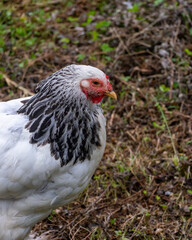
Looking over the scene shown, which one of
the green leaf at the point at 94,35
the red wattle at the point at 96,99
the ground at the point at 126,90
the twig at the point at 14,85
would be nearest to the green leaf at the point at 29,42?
the ground at the point at 126,90

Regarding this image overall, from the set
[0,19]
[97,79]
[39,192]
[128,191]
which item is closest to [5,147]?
Result: [39,192]

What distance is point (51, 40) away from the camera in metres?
5.47

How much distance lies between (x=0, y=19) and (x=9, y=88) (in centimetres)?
149

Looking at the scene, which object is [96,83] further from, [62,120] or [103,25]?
[103,25]

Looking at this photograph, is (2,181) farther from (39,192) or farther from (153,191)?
(153,191)

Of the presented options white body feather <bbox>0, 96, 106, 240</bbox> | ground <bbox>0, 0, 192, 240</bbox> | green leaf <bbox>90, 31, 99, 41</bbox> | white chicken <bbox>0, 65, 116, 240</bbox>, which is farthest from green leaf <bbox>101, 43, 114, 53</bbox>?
white body feather <bbox>0, 96, 106, 240</bbox>

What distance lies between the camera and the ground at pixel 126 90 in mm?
3461

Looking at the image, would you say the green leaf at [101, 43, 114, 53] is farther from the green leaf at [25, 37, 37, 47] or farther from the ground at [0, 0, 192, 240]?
the green leaf at [25, 37, 37, 47]

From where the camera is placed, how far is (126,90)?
4.66 m

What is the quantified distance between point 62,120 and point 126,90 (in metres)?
2.09

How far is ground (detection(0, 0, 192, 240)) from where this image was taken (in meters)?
3.46

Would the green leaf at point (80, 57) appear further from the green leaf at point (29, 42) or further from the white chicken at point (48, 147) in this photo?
the white chicken at point (48, 147)

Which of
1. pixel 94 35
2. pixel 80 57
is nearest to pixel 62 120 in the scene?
pixel 80 57

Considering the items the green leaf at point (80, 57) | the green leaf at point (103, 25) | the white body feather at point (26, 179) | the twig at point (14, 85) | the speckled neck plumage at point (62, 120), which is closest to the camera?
the white body feather at point (26, 179)
